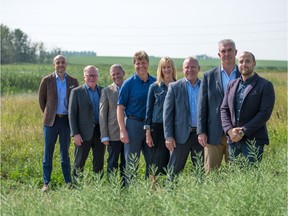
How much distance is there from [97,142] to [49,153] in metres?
0.88

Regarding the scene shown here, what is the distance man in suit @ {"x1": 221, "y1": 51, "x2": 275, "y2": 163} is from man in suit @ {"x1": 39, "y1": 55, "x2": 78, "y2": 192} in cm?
264

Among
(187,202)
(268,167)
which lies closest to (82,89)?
(268,167)

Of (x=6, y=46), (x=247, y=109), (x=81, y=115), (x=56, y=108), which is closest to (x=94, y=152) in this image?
(x=81, y=115)

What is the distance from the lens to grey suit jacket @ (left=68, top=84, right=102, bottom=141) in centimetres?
669

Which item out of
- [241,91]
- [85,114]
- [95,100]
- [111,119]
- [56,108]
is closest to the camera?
[241,91]

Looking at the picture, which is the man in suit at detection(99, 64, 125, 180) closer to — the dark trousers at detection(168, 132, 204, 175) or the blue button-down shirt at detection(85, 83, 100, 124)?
the blue button-down shirt at detection(85, 83, 100, 124)

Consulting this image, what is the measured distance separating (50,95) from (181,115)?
2.20m

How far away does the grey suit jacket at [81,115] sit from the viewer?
669 cm

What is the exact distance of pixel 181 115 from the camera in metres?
5.83

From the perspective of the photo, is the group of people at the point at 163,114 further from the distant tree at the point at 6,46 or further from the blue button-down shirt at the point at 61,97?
the distant tree at the point at 6,46

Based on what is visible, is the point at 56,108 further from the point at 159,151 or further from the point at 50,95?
the point at 159,151

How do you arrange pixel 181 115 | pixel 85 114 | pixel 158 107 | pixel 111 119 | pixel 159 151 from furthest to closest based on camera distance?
pixel 85 114
pixel 111 119
pixel 159 151
pixel 158 107
pixel 181 115

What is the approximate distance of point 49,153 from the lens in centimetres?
727

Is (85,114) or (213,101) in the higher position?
(213,101)
